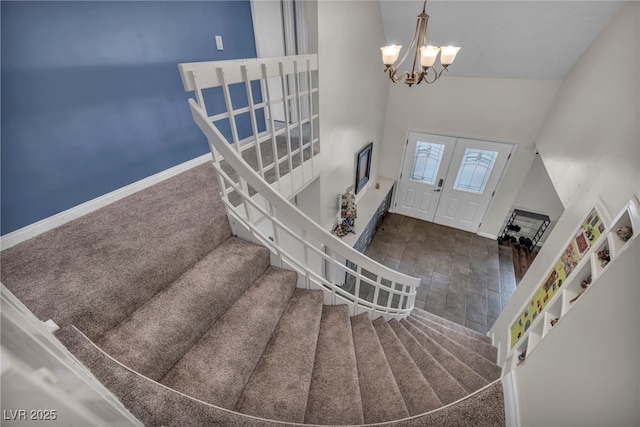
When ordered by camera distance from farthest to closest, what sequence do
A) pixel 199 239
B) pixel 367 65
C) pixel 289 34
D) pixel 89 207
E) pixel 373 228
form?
pixel 373 228 → pixel 367 65 → pixel 289 34 → pixel 89 207 → pixel 199 239

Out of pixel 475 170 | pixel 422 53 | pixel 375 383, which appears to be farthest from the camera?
pixel 475 170

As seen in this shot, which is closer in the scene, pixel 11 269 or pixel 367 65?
pixel 11 269

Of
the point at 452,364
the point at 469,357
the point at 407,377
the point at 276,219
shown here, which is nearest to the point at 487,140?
the point at 469,357

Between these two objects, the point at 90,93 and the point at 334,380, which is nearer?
the point at 334,380

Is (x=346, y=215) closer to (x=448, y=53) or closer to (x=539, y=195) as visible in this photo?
(x=448, y=53)

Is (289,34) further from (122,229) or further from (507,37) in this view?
(507,37)

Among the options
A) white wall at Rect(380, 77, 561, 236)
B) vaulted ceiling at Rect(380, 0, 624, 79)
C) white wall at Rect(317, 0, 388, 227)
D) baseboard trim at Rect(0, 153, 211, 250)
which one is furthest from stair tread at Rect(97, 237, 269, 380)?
white wall at Rect(380, 77, 561, 236)

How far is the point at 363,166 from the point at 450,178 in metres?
1.93

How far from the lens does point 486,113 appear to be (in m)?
4.39

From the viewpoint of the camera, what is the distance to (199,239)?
1793mm

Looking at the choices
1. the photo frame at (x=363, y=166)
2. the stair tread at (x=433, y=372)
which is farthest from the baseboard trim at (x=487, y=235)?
the stair tread at (x=433, y=372)

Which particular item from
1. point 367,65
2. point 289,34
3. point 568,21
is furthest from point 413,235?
point 289,34

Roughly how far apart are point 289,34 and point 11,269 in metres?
3.04

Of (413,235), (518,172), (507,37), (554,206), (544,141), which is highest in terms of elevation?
(507,37)
